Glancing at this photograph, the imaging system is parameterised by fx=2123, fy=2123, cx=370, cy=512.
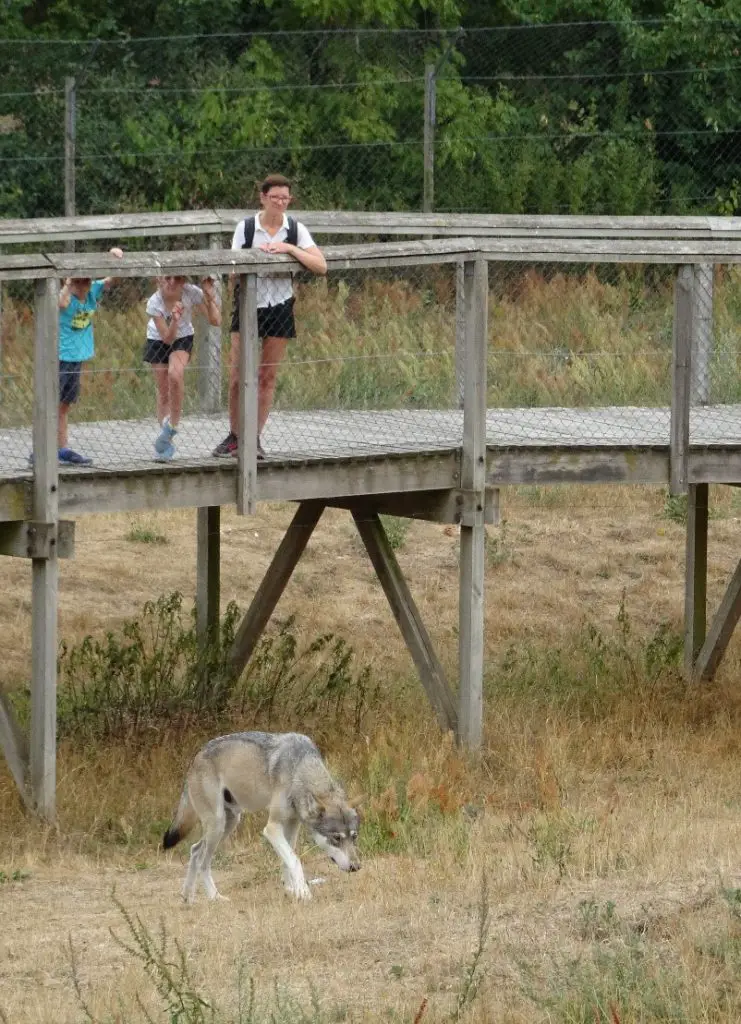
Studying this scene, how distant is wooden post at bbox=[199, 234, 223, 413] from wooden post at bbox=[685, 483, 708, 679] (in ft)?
11.9

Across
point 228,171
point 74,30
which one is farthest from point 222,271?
point 74,30

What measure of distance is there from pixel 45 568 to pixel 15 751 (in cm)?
94

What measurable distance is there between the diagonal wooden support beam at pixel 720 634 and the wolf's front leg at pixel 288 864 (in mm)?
5582

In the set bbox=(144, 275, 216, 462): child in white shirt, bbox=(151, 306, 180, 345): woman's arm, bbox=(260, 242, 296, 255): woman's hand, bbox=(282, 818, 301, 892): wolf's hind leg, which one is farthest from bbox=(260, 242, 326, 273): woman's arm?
bbox=(282, 818, 301, 892): wolf's hind leg

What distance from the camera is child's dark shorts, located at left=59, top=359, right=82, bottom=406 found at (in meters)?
10.5

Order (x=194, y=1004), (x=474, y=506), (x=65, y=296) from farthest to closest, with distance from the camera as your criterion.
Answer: (x=474, y=506), (x=65, y=296), (x=194, y=1004)

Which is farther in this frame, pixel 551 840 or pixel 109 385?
pixel 109 385

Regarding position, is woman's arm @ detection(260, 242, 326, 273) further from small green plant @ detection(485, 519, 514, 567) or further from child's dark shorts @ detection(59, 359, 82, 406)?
small green plant @ detection(485, 519, 514, 567)

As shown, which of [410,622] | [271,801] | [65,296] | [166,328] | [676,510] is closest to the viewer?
[271,801]

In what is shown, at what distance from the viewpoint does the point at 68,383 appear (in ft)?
34.8

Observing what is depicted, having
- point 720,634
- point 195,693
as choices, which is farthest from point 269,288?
point 720,634

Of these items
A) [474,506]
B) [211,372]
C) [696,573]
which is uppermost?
[211,372]

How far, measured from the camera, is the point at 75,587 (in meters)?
16.0

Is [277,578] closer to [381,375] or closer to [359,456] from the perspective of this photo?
[381,375]
